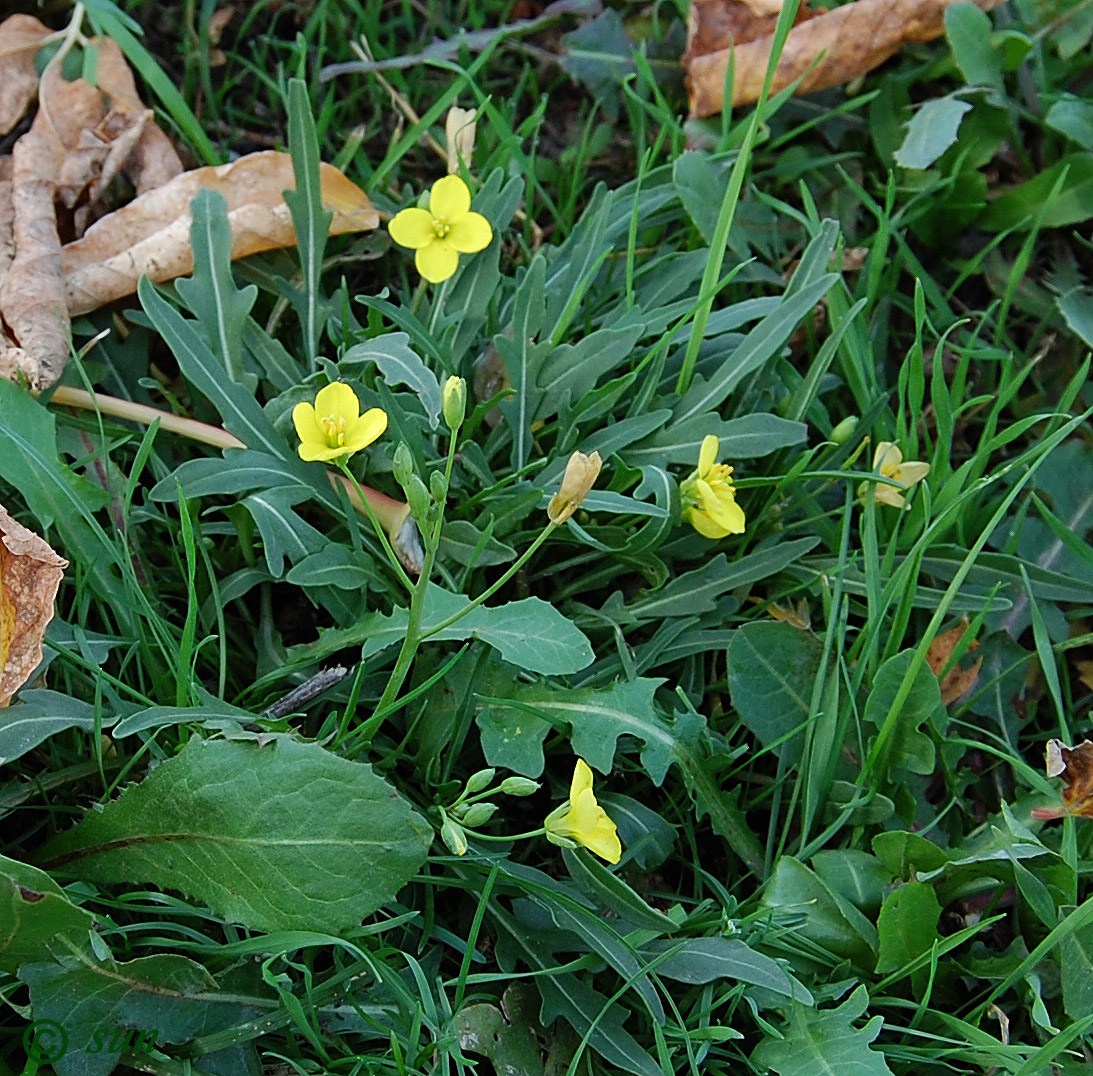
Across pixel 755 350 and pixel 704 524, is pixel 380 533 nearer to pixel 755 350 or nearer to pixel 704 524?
pixel 704 524

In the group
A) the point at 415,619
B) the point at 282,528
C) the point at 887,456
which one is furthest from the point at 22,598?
the point at 887,456

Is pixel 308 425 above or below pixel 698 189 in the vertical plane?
below

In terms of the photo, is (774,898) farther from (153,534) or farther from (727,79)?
(727,79)

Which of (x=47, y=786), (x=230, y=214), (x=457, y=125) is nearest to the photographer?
(x=47, y=786)

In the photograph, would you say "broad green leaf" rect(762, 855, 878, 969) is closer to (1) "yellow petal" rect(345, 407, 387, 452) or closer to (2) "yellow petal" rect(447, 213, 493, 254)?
(1) "yellow petal" rect(345, 407, 387, 452)

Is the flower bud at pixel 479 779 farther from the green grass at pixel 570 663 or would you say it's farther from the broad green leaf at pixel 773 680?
the broad green leaf at pixel 773 680

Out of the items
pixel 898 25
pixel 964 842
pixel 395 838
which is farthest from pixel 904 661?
pixel 898 25

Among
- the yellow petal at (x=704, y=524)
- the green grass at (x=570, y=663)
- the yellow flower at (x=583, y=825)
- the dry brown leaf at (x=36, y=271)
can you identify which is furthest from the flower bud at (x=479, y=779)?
the dry brown leaf at (x=36, y=271)
